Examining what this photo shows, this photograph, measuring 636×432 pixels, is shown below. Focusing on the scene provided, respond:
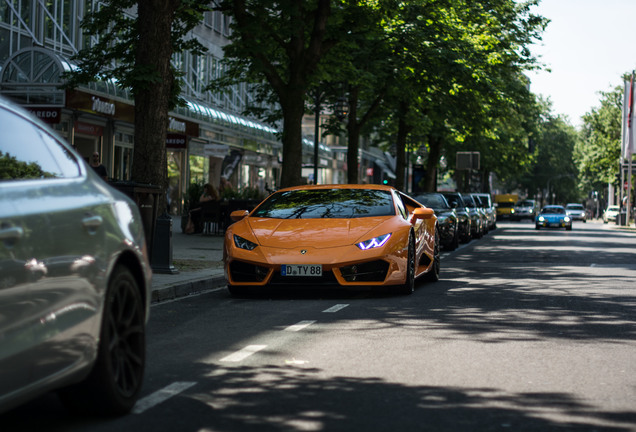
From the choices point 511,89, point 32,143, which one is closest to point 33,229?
point 32,143

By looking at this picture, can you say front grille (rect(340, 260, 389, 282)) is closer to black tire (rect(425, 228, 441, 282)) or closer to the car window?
black tire (rect(425, 228, 441, 282))

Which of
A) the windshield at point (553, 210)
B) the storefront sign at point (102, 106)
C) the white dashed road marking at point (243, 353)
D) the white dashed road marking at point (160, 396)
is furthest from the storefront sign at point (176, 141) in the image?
the windshield at point (553, 210)

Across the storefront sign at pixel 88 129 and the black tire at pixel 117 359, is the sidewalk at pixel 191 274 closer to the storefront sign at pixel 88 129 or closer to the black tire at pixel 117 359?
the black tire at pixel 117 359

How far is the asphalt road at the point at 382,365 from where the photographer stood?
17.5 feet

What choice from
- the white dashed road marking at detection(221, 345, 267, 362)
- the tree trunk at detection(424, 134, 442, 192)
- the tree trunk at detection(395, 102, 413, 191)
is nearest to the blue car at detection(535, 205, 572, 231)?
the tree trunk at detection(424, 134, 442, 192)

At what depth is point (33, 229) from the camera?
4.26 m

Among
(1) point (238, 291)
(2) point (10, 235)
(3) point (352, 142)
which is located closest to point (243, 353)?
(2) point (10, 235)

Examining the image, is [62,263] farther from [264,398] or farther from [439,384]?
[439,384]

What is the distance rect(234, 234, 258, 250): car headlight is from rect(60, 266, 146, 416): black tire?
6.26m

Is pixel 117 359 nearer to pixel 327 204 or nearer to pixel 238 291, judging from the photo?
pixel 238 291

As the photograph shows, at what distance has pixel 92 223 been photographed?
4953 millimetres

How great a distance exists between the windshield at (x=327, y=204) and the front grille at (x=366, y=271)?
0.93m

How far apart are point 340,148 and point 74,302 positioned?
7769cm

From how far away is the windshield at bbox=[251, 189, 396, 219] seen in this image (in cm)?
1261
